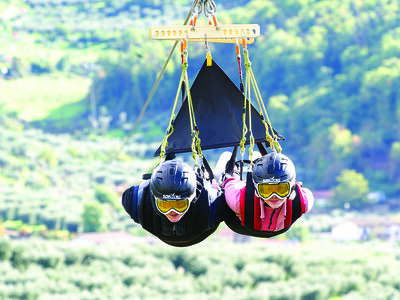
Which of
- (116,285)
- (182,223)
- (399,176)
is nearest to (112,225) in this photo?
(399,176)

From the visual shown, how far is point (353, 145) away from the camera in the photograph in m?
64.0

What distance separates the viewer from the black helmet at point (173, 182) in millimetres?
4516

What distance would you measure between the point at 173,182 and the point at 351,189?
180ft

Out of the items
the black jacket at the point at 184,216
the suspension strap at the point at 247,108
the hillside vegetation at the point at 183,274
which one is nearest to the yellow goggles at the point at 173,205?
the black jacket at the point at 184,216

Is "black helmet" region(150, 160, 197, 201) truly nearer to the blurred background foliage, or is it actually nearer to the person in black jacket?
the person in black jacket

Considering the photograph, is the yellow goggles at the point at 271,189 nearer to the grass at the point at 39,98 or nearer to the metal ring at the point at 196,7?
the metal ring at the point at 196,7

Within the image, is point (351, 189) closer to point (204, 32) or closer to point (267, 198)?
point (204, 32)

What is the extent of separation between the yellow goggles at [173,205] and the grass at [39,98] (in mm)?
62821

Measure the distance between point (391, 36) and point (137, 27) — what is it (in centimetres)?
2249

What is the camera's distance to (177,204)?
4586mm

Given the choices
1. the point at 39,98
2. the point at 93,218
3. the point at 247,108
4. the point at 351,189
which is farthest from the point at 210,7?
the point at 39,98

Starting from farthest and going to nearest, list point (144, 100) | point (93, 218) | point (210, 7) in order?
1. point (144, 100)
2. point (93, 218)
3. point (210, 7)

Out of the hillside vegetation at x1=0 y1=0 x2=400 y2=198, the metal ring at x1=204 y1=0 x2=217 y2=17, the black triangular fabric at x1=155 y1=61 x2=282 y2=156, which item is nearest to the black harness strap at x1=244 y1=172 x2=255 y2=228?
the black triangular fabric at x1=155 y1=61 x2=282 y2=156

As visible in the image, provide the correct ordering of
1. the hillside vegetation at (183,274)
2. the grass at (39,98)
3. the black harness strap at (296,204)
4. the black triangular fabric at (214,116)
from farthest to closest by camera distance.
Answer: the grass at (39,98)
the hillside vegetation at (183,274)
the black triangular fabric at (214,116)
the black harness strap at (296,204)
